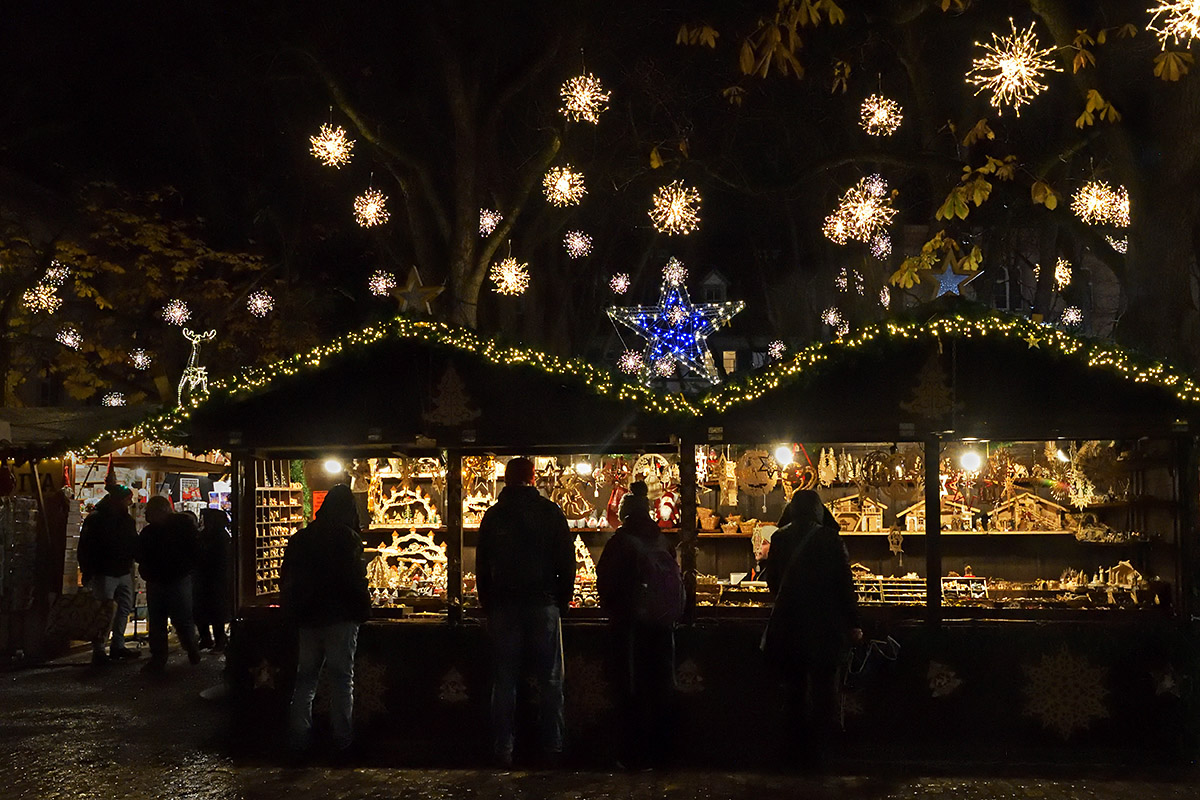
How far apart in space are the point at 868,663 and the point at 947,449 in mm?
4305

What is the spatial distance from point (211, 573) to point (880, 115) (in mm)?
9950

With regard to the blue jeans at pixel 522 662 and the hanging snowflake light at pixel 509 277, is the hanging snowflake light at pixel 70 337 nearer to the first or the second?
the hanging snowflake light at pixel 509 277

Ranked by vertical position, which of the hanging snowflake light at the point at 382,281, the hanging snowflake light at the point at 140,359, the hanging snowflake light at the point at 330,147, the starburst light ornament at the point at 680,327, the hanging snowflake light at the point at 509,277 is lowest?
the starburst light ornament at the point at 680,327

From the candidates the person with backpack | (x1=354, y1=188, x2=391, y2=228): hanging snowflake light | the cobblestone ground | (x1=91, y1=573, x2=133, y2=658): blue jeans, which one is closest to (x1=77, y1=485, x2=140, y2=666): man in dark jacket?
(x1=91, y1=573, x2=133, y2=658): blue jeans

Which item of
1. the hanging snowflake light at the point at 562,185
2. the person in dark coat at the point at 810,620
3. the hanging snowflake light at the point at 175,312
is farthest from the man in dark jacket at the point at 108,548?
the hanging snowflake light at the point at 175,312

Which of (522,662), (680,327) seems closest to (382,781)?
(522,662)

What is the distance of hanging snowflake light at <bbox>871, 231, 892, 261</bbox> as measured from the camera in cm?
1753

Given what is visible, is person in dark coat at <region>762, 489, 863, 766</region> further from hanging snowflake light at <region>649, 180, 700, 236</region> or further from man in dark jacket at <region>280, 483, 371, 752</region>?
hanging snowflake light at <region>649, 180, 700, 236</region>

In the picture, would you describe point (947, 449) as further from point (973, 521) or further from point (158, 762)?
point (158, 762)

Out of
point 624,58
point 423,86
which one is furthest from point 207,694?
point 624,58

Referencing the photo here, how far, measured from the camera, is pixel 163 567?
1322 cm

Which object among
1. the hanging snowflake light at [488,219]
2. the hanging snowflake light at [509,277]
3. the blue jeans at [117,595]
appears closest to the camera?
the blue jeans at [117,595]

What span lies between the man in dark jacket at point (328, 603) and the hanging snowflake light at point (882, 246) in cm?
1096

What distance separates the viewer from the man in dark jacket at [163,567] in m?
13.3
